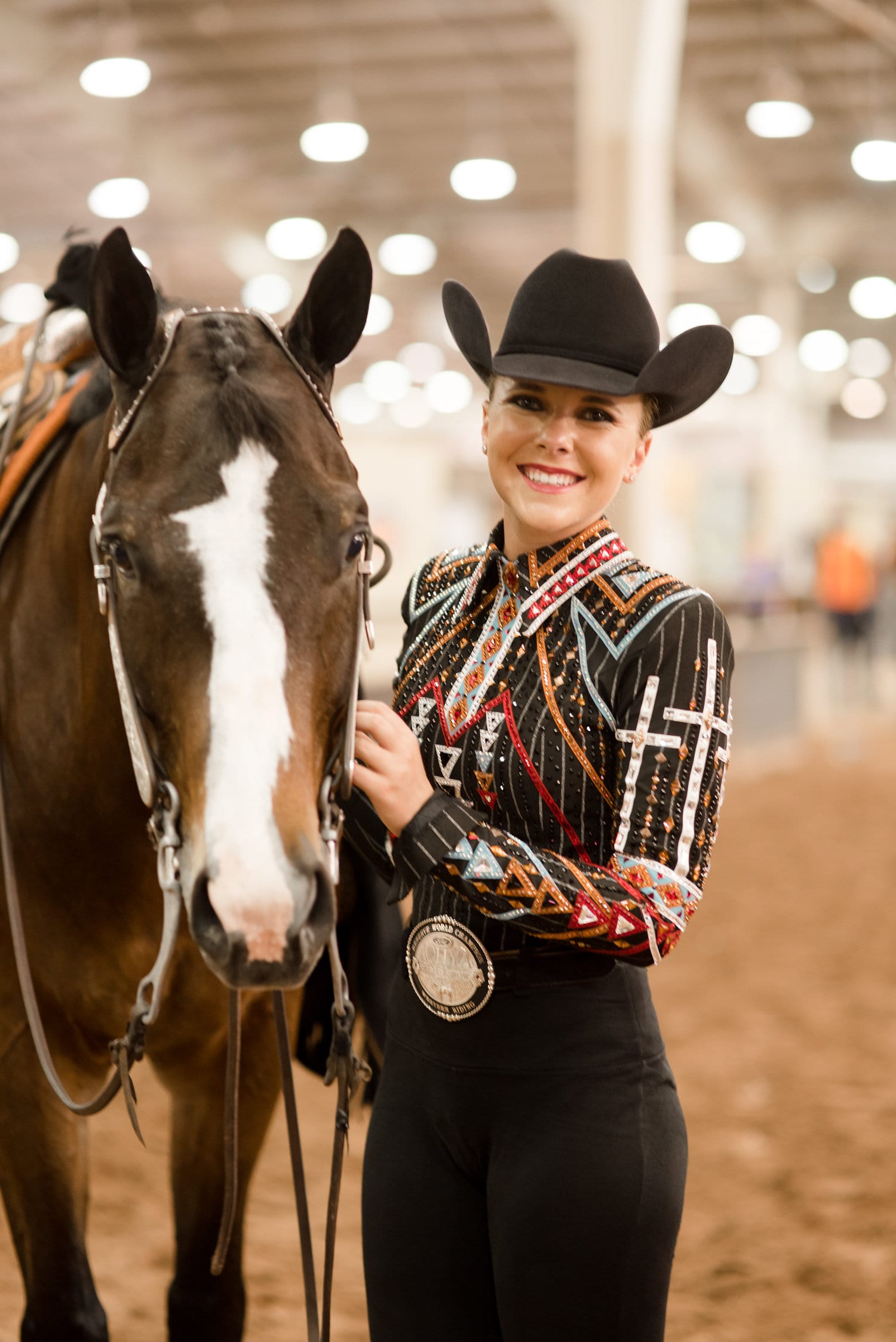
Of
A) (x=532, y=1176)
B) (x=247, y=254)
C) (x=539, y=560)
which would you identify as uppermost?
(x=247, y=254)

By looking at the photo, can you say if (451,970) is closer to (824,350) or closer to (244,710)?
(244,710)

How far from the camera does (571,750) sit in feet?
4.77

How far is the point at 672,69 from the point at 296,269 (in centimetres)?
1064

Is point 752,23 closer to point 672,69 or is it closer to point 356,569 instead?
point 672,69

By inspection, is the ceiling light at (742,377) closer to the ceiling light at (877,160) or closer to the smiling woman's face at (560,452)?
the ceiling light at (877,160)

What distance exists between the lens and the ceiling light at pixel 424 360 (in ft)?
78.2

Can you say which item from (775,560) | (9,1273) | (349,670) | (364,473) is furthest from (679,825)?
(775,560)

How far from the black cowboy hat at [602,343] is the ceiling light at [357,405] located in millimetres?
23950

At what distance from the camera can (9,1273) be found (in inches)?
113

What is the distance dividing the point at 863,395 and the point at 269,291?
15.4 metres

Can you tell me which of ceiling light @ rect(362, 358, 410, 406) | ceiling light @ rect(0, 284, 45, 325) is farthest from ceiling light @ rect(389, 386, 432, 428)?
ceiling light @ rect(0, 284, 45, 325)

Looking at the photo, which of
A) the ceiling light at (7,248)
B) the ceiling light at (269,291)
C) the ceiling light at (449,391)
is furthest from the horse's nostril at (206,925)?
the ceiling light at (449,391)

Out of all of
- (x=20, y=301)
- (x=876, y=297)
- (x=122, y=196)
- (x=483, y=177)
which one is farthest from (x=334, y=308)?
(x=20, y=301)

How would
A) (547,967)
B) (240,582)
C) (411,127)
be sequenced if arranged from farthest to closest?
(411,127) → (547,967) → (240,582)
